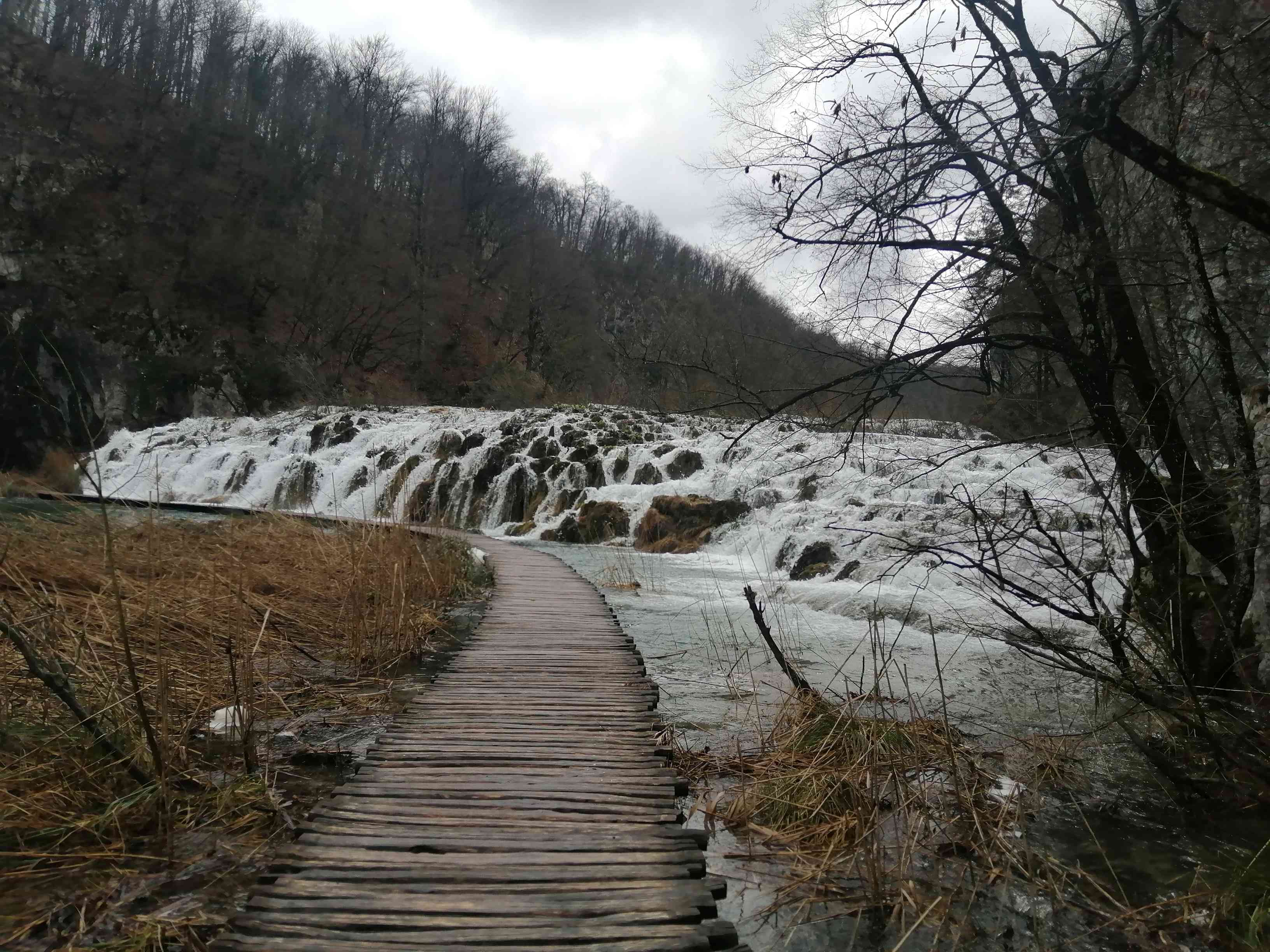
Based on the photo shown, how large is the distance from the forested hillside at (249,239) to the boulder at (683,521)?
5.71 meters

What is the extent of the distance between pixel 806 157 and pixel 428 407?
92.3ft

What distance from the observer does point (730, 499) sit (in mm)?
14562

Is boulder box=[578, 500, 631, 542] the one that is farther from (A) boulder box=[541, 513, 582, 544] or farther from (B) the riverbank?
(B) the riverbank

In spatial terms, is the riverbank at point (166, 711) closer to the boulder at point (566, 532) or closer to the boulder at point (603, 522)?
the boulder at point (603, 522)

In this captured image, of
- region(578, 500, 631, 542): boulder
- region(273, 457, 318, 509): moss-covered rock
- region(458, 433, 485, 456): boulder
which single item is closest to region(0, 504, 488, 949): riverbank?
region(578, 500, 631, 542): boulder

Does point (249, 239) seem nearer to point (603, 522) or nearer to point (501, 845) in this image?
point (603, 522)

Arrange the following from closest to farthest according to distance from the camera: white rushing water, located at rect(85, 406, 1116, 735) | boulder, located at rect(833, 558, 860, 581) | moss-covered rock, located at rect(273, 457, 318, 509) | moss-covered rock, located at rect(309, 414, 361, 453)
A: white rushing water, located at rect(85, 406, 1116, 735) → boulder, located at rect(833, 558, 860, 581) → moss-covered rock, located at rect(273, 457, 318, 509) → moss-covered rock, located at rect(309, 414, 361, 453)

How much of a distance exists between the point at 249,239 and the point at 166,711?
36896 mm

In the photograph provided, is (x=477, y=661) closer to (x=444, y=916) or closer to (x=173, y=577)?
(x=173, y=577)

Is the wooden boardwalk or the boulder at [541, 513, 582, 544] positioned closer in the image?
the wooden boardwalk

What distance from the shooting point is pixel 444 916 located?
83.3 inches

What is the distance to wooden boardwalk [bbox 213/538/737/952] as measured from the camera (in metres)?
2.06

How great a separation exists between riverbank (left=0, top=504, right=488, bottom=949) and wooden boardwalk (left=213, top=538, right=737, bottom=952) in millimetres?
288

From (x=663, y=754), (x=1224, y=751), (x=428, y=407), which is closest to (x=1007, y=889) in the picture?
(x=1224, y=751)
